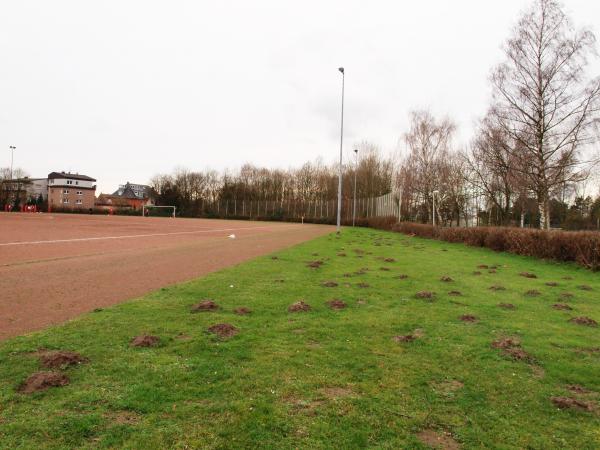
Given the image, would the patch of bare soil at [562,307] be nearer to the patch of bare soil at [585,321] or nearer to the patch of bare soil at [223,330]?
the patch of bare soil at [585,321]

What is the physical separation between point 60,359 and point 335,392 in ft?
8.61

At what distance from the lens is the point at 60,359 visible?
4.27 metres

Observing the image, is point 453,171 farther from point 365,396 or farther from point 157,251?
point 365,396

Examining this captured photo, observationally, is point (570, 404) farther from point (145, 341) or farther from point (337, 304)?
point (145, 341)

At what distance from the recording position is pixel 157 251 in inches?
672

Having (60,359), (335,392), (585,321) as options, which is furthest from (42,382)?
(585,321)

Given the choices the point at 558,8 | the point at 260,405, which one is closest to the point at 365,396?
the point at 260,405

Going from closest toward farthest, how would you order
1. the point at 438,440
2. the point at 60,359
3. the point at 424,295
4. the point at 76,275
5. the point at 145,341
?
the point at 438,440
the point at 60,359
the point at 145,341
the point at 424,295
the point at 76,275

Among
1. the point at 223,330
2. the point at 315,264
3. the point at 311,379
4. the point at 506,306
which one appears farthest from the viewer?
the point at 315,264

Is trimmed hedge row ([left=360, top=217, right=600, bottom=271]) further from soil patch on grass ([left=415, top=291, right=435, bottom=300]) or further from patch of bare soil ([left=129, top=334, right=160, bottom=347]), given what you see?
patch of bare soil ([left=129, top=334, right=160, bottom=347])

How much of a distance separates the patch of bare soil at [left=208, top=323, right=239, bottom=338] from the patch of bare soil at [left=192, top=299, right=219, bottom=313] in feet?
3.65

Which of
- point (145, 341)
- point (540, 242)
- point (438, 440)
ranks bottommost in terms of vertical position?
point (438, 440)

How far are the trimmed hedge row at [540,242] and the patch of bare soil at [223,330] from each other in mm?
13035

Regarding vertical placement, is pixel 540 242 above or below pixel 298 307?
above
